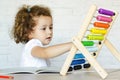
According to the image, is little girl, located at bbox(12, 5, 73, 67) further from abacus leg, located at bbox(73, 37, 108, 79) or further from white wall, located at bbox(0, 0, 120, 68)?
abacus leg, located at bbox(73, 37, 108, 79)

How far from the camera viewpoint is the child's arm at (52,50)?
96 cm

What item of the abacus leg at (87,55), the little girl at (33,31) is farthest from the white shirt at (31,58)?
the abacus leg at (87,55)

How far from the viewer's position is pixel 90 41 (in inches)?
35.6

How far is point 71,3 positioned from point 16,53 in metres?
0.48

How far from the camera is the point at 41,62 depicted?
1.32m

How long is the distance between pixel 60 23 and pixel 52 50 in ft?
2.68

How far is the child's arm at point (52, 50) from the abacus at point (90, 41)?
0.04m

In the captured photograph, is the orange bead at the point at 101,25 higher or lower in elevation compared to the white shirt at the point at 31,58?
higher

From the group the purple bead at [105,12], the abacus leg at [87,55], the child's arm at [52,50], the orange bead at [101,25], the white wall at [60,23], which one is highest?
the purple bead at [105,12]

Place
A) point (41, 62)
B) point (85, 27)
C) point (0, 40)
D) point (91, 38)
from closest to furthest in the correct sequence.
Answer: point (85, 27)
point (91, 38)
point (41, 62)
point (0, 40)

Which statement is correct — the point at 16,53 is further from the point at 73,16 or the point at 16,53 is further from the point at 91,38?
the point at 91,38

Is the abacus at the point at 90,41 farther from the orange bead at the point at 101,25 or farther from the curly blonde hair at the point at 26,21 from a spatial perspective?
the curly blonde hair at the point at 26,21

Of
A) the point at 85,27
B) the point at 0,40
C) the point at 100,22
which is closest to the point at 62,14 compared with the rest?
the point at 0,40

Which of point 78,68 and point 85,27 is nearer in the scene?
point 85,27
